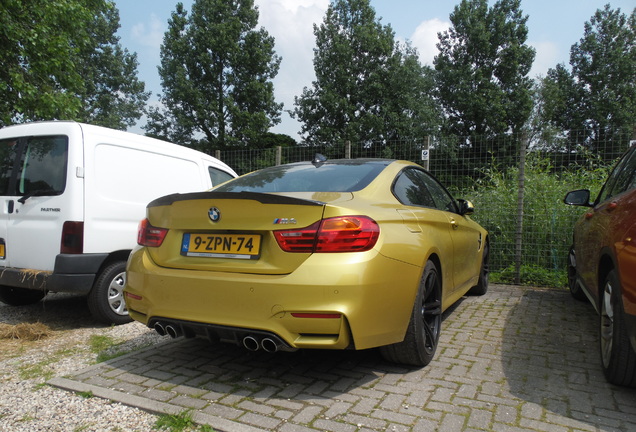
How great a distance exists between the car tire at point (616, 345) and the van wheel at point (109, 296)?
13.0 ft

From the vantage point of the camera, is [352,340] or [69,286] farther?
[69,286]

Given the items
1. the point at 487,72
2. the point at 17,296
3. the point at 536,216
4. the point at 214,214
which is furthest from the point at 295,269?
the point at 487,72

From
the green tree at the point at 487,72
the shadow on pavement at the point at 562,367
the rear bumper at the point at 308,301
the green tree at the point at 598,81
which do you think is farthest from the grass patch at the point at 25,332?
the green tree at the point at 598,81

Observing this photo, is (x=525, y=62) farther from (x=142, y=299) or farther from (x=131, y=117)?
(x=142, y=299)

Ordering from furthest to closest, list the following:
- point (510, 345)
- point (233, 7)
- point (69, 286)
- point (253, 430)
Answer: point (233, 7) → point (69, 286) → point (510, 345) → point (253, 430)

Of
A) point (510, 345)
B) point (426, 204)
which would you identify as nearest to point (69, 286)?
point (426, 204)

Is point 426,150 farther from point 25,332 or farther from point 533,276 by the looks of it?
point 25,332

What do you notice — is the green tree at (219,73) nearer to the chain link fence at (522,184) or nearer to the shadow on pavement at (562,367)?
the chain link fence at (522,184)

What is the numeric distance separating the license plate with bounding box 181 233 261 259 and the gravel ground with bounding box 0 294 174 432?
95 centimetres

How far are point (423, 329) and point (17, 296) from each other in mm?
4723

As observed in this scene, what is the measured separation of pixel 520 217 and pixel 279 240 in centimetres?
551

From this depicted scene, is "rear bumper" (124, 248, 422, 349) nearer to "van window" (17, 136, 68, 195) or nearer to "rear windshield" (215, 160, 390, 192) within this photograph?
"rear windshield" (215, 160, 390, 192)

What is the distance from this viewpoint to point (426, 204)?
3814mm

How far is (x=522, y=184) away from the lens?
6.95 meters
